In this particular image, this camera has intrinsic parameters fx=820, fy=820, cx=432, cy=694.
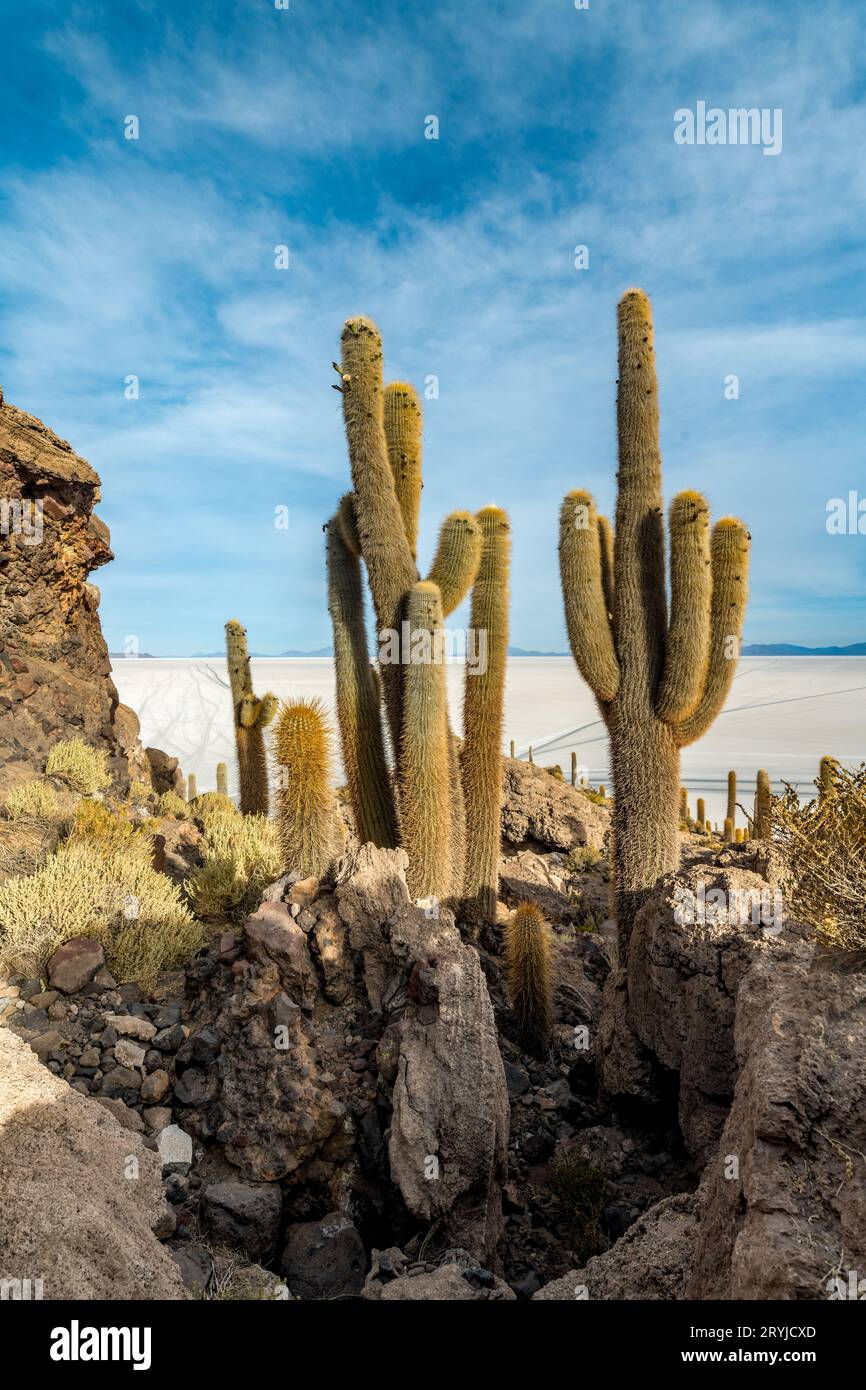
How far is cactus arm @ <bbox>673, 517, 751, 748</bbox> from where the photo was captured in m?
8.70

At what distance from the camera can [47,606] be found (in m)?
10.9

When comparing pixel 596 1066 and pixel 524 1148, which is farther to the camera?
pixel 596 1066

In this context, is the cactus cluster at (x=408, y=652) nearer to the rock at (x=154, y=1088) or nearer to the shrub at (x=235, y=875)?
the shrub at (x=235, y=875)

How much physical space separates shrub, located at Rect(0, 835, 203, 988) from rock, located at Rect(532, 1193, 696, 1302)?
3495 millimetres

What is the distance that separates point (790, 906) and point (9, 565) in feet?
32.7

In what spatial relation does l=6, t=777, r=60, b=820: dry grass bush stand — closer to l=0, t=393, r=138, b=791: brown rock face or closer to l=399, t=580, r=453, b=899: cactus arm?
l=0, t=393, r=138, b=791: brown rock face

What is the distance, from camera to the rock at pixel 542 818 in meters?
12.8

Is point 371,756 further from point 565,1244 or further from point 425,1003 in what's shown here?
point 565,1244

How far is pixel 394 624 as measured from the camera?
780 centimetres

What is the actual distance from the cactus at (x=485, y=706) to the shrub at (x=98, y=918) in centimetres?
331

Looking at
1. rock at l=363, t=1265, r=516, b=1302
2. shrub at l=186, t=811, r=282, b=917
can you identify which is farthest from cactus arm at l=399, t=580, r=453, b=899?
rock at l=363, t=1265, r=516, b=1302

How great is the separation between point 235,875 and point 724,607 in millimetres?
5895
